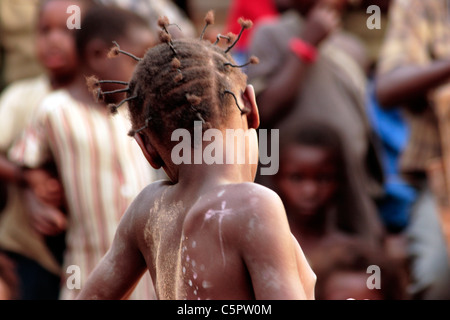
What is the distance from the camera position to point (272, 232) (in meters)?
1.66

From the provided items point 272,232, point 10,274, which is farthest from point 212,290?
point 10,274

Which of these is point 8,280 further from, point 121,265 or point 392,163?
→ point 392,163

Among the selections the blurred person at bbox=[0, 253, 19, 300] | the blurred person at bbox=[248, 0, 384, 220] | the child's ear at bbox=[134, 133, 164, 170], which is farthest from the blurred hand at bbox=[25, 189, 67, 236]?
the child's ear at bbox=[134, 133, 164, 170]

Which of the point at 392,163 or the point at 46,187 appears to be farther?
the point at 392,163

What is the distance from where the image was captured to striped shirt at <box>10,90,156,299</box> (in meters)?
3.55

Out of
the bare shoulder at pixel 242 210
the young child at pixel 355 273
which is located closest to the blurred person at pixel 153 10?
the young child at pixel 355 273

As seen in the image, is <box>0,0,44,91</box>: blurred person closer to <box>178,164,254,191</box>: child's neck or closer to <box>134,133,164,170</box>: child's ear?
<box>134,133,164,170</box>: child's ear

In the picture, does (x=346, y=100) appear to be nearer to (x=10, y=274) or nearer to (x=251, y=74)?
(x=251, y=74)

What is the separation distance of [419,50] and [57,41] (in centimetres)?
184

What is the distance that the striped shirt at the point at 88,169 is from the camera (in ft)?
11.6

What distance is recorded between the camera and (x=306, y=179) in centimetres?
411

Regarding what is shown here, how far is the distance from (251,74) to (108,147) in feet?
2.87

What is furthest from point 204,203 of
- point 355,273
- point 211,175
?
point 355,273

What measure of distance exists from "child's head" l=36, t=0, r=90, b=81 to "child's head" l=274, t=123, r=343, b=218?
3.72 feet
